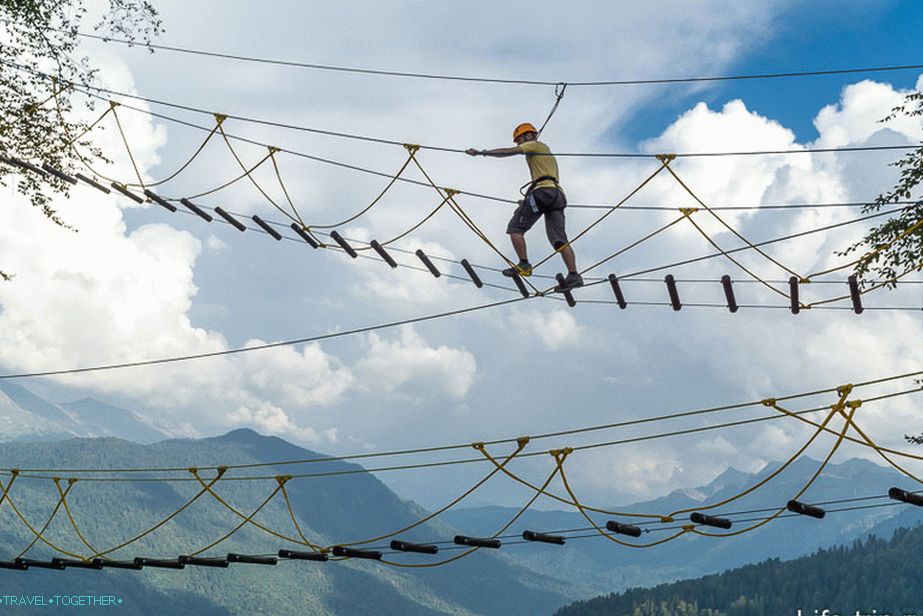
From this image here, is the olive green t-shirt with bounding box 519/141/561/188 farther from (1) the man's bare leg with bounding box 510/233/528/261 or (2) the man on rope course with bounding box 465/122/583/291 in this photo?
(1) the man's bare leg with bounding box 510/233/528/261

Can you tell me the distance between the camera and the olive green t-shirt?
1630 centimetres

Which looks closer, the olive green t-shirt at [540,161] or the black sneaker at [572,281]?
the black sneaker at [572,281]

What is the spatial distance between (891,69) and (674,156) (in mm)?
4320

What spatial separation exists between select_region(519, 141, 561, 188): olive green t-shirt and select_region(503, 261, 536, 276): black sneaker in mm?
1282

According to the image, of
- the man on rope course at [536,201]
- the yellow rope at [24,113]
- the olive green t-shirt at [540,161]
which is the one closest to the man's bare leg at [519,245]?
the man on rope course at [536,201]

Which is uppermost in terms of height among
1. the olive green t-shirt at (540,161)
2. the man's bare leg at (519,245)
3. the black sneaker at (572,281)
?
the olive green t-shirt at (540,161)

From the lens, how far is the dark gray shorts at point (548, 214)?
53.2ft

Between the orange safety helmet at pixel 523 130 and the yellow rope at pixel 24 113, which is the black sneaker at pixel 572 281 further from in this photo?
the yellow rope at pixel 24 113

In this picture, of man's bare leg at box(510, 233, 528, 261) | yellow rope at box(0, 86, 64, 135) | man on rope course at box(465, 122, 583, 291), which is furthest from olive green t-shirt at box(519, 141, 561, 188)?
yellow rope at box(0, 86, 64, 135)

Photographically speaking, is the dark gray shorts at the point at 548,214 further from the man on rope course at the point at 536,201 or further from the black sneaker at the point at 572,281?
the black sneaker at the point at 572,281

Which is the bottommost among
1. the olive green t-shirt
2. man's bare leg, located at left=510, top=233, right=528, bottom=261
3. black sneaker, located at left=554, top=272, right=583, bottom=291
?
black sneaker, located at left=554, top=272, right=583, bottom=291

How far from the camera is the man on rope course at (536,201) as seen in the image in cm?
1622

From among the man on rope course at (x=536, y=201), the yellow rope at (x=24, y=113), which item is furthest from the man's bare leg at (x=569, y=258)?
the yellow rope at (x=24, y=113)

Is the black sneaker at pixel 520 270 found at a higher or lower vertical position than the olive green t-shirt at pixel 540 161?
lower
